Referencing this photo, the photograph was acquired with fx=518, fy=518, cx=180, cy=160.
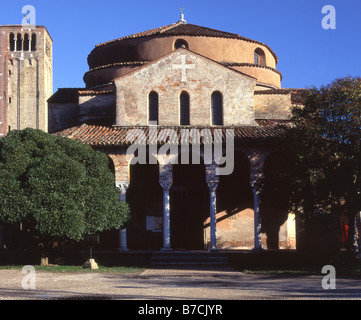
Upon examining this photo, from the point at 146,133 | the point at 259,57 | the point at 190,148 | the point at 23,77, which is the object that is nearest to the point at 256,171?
the point at 190,148

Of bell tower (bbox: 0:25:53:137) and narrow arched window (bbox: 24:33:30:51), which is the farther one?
narrow arched window (bbox: 24:33:30:51)

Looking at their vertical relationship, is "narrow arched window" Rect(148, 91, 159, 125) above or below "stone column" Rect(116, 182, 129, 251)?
above

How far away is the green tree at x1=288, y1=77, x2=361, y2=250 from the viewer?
1608 centimetres

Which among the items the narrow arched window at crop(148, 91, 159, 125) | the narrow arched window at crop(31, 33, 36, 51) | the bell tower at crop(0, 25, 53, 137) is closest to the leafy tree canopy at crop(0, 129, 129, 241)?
the narrow arched window at crop(148, 91, 159, 125)

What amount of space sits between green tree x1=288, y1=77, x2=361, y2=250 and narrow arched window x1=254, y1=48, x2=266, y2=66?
438 inches

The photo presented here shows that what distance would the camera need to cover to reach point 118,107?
22531mm

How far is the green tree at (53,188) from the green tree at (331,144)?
667 cm

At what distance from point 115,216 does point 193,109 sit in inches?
256

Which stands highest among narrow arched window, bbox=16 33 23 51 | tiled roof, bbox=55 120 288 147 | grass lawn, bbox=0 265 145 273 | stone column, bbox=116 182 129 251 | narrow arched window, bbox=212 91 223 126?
narrow arched window, bbox=16 33 23 51

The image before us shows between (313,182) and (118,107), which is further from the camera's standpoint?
(118,107)

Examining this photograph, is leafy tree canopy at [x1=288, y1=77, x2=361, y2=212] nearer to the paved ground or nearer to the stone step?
the paved ground
